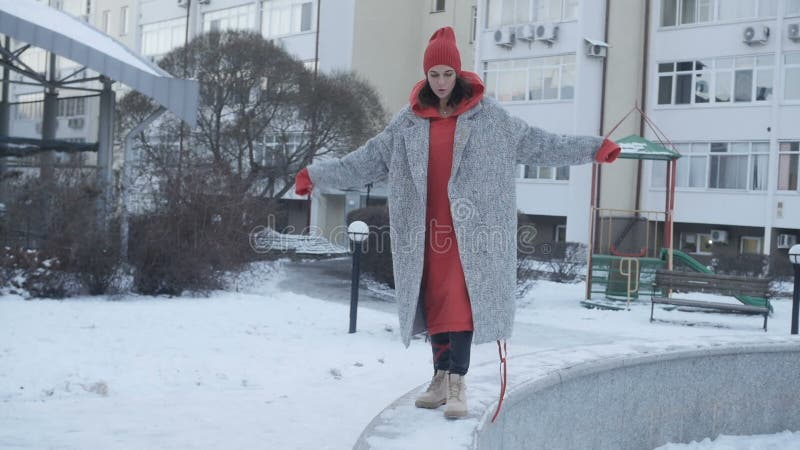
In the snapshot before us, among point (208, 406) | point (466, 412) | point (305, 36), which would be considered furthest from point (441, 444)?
point (305, 36)

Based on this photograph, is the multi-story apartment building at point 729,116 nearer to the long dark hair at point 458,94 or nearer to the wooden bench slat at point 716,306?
the wooden bench slat at point 716,306

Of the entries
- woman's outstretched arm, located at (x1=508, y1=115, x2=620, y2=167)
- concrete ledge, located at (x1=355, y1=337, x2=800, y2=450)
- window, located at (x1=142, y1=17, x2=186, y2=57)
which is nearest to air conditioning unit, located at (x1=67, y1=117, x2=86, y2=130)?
concrete ledge, located at (x1=355, y1=337, x2=800, y2=450)

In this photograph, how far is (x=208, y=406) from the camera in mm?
5742

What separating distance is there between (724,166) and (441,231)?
22.5m

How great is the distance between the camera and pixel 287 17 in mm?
33500

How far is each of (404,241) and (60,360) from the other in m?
3.42

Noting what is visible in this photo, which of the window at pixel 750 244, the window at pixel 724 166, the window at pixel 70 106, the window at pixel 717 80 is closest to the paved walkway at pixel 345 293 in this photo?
the window at pixel 70 106

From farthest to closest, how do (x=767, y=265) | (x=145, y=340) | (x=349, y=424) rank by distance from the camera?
(x=767, y=265)
(x=145, y=340)
(x=349, y=424)

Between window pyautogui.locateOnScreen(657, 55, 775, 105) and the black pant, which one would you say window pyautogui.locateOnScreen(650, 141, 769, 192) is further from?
the black pant

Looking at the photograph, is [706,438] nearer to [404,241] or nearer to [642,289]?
[404,241]

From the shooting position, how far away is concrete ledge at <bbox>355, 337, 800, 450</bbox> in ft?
14.4

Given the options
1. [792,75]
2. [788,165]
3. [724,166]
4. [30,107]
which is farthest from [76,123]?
[792,75]

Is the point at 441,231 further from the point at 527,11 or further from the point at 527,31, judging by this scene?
the point at 527,11

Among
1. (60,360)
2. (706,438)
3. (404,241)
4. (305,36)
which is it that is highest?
(305,36)
